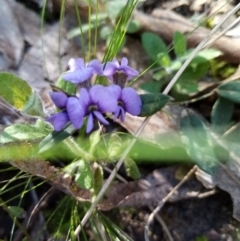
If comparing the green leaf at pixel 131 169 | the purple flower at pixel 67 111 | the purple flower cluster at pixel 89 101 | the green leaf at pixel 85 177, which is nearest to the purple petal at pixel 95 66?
the purple flower cluster at pixel 89 101

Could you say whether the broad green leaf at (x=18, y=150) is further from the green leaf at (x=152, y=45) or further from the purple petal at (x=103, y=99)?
the green leaf at (x=152, y=45)

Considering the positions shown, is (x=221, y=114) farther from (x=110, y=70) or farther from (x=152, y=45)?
(x=110, y=70)

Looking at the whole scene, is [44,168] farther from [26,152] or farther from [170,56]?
[170,56]

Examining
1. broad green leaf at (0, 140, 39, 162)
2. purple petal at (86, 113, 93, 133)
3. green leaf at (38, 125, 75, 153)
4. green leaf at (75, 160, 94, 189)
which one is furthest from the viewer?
green leaf at (75, 160, 94, 189)

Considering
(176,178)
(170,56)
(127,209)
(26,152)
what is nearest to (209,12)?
(170,56)

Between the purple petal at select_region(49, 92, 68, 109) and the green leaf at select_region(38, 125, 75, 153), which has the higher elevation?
the purple petal at select_region(49, 92, 68, 109)

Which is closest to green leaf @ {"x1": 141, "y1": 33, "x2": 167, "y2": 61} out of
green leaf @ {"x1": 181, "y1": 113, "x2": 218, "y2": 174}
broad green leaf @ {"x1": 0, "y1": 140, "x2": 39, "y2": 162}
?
green leaf @ {"x1": 181, "y1": 113, "x2": 218, "y2": 174}

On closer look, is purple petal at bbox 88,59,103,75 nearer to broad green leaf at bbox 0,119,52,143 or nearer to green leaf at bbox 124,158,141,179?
broad green leaf at bbox 0,119,52,143

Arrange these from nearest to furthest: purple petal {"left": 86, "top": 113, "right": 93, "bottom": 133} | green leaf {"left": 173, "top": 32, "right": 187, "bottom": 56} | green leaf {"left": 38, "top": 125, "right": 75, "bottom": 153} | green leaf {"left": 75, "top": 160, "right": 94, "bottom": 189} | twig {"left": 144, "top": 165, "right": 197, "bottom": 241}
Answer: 1. purple petal {"left": 86, "top": 113, "right": 93, "bottom": 133}
2. green leaf {"left": 38, "top": 125, "right": 75, "bottom": 153}
3. green leaf {"left": 75, "top": 160, "right": 94, "bottom": 189}
4. twig {"left": 144, "top": 165, "right": 197, "bottom": 241}
5. green leaf {"left": 173, "top": 32, "right": 187, "bottom": 56}
